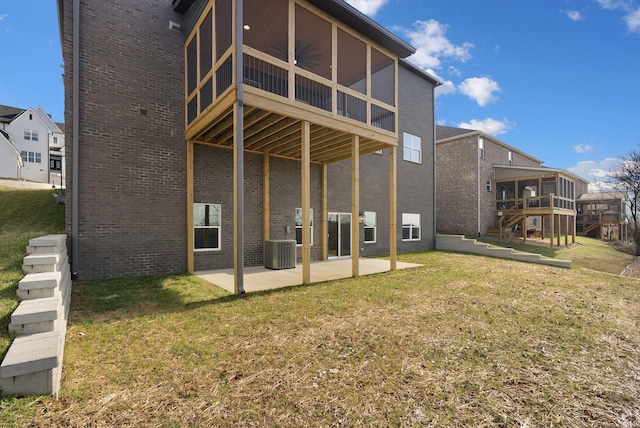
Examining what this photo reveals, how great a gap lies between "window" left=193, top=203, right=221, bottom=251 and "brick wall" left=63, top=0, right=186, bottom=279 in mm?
373

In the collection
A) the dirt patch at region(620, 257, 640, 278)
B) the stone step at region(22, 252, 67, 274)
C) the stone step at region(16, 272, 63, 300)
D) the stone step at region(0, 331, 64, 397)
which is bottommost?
the dirt patch at region(620, 257, 640, 278)

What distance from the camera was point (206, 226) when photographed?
906cm

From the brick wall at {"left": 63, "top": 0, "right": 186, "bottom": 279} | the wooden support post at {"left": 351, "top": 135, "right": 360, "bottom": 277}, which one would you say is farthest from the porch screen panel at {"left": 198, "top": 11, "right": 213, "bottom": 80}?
the wooden support post at {"left": 351, "top": 135, "right": 360, "bottom": 277}

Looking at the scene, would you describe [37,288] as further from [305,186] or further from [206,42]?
[206,42]

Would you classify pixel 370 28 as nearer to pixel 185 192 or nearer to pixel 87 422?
pixel 185 192

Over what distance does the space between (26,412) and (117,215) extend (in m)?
6.32

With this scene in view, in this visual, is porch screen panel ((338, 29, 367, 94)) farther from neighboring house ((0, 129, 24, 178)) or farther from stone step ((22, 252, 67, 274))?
neighboring house ((0, 129, 24, 178))

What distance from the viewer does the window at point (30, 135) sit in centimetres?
3156

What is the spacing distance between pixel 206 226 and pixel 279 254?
2450 mm

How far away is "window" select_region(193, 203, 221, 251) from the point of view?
890 cm

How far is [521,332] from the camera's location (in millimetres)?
4418

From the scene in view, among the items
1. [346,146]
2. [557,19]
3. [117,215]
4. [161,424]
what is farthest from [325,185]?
[557,19]

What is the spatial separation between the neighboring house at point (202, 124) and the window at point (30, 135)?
33.3 metres

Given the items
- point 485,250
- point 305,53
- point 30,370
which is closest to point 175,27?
point 305,53
